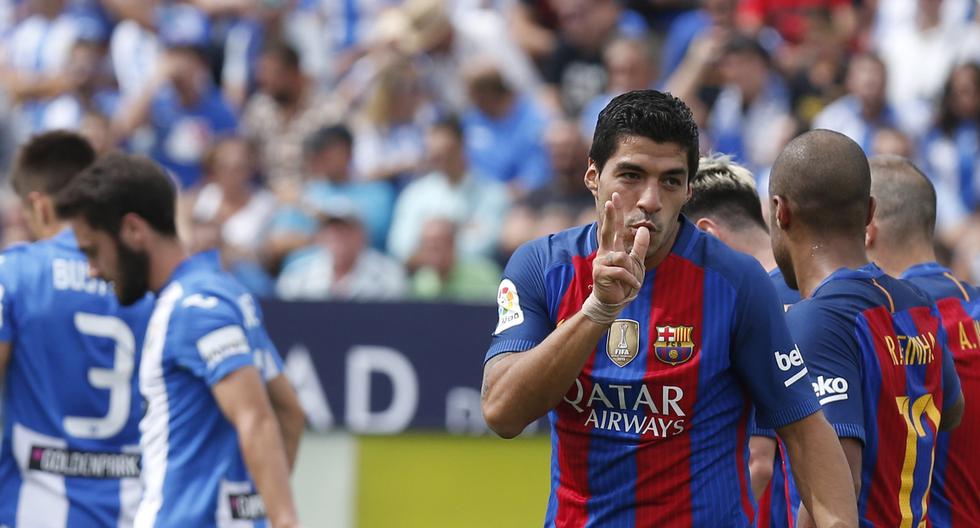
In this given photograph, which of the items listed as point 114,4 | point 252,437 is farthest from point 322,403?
point 114,4

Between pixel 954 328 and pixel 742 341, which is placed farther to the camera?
pixel 954 328

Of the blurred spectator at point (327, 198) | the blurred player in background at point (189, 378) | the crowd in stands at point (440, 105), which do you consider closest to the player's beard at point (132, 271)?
the blurred player in background at point (189, 378)

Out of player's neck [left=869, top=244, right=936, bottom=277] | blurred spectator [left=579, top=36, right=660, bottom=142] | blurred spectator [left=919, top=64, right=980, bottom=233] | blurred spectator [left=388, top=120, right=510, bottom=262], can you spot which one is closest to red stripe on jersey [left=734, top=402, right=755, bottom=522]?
player's neck [left=869, top=244, right=936, bottom=277]

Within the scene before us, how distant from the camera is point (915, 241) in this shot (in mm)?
5617

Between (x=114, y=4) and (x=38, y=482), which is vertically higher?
(x=114, y=4)

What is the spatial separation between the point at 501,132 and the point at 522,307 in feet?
27.7

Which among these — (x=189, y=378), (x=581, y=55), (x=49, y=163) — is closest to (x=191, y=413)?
(x=189, y=378)

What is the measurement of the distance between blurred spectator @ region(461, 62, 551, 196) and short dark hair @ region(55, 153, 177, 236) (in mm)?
6442

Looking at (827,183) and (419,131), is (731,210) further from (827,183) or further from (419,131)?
(419,131)

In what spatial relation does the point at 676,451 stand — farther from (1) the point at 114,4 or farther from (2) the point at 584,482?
(1) the point at 114,4

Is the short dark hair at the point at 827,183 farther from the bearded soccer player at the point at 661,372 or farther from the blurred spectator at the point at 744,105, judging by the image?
the blurred spectator at the point at 744,105

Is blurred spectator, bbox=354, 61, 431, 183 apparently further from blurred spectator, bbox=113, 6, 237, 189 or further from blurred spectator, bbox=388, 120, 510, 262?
blurred spectator, bbox=113, 6, 237, 189

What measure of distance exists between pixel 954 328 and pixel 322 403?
5.36 m

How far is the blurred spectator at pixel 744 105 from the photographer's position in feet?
39.4
